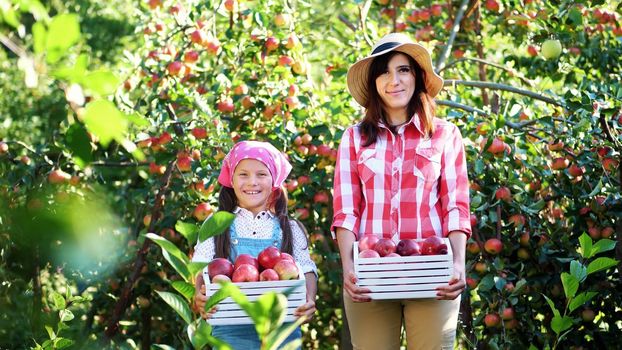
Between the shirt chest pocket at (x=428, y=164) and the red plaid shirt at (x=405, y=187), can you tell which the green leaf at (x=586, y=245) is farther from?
the shirt chest pocket at (x=428, y=164)

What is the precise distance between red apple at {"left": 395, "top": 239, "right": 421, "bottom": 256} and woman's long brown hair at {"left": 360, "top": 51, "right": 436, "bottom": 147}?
32 centimetres

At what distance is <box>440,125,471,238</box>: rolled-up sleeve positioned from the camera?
7.88 feet

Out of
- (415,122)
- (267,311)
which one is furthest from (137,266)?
(267,311)

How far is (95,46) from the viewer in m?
7.18

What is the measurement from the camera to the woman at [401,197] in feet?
7.86

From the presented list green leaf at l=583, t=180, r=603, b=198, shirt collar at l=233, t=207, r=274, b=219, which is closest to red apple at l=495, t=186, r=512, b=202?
green leaf at l=583, t=180, r=603, b=198

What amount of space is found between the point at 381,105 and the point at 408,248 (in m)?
0.50

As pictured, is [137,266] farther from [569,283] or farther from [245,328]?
[569,283]

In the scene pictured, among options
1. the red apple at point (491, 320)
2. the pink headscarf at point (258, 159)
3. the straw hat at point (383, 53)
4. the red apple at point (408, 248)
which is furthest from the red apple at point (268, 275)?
the red apple at point (491, 320)

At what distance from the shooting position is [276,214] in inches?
107

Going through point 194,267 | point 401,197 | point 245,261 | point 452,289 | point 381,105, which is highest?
point 381,105

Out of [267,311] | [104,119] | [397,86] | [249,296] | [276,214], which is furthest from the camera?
[276,214]

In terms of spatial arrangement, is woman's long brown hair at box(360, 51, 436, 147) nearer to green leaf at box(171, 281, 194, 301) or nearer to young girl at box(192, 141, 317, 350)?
young girl at box(192, 141, 317, 350)

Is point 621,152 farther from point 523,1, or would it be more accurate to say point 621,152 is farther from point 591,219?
point 523,1
